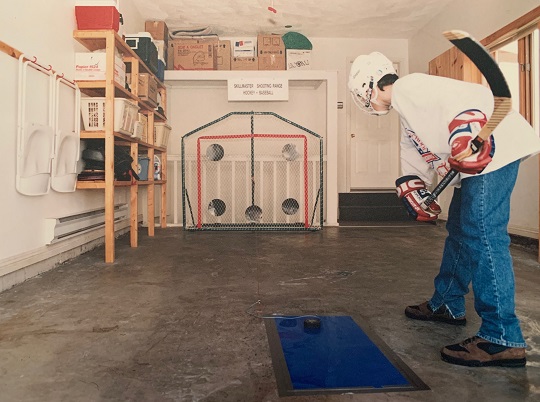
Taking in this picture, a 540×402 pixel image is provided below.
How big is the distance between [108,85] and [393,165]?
512cm

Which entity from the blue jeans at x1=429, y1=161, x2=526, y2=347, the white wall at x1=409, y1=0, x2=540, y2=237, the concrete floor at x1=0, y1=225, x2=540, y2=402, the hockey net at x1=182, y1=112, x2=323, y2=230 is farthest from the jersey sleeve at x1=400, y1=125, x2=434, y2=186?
the hockey net at x1=182, y1=112, x2=323, y2=230

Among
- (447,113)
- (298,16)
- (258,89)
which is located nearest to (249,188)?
(258,89)

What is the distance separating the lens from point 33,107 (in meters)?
2.52

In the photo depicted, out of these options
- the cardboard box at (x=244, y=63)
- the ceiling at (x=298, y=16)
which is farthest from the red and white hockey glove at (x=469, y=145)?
the cardboard box at (x=244, y=63)

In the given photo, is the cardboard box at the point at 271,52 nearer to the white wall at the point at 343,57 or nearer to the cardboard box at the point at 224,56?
the cardboard box at the point at 224,56

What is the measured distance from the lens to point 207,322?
1730 millimetres

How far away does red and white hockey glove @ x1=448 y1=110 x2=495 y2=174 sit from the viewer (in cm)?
126

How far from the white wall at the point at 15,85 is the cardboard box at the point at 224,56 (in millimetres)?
2682

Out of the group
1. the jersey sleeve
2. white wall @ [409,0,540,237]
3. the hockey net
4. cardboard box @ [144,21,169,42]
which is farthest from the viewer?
cardboard box @ [144,21,169,42]

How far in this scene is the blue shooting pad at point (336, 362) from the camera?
116 cm

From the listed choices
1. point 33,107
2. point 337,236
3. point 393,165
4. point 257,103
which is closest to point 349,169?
point 393,165

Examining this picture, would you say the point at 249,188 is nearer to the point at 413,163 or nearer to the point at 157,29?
the point at 157,29

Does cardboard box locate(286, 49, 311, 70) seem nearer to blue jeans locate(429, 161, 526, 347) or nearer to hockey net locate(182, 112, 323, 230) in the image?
hockey net locate(182, 112, 323, 230)

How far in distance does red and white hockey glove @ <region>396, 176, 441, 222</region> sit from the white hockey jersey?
0.13 m
